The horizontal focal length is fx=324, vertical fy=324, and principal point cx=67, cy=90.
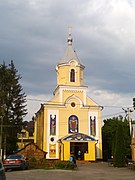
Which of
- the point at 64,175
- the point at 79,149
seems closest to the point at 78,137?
the point at 79,149

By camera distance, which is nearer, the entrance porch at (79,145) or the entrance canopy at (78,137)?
the entrance porch at (79,145)

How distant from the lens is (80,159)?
158 ft

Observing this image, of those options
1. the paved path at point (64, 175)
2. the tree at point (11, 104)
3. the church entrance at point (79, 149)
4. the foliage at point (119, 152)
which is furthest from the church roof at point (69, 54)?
the paved path at point (64, 175)

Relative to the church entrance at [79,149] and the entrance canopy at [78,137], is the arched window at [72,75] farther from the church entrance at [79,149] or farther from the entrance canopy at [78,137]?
the church entrance at [79,149]

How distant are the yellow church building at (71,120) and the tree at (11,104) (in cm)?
477

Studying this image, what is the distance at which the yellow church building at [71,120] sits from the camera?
48000 mm

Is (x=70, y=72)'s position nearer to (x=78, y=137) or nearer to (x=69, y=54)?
(x=69, y=54)

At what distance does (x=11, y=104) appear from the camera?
1870 inches

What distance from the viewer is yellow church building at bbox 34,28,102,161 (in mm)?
48000

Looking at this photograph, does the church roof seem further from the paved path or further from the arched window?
the paved path

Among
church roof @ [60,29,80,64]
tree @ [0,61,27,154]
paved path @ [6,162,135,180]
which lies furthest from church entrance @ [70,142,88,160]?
paved path @ [6,162,135,180]

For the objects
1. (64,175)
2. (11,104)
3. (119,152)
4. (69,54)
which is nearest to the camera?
(64,175)

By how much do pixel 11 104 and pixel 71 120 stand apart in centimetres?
1000

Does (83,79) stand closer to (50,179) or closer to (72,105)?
(72,105)
